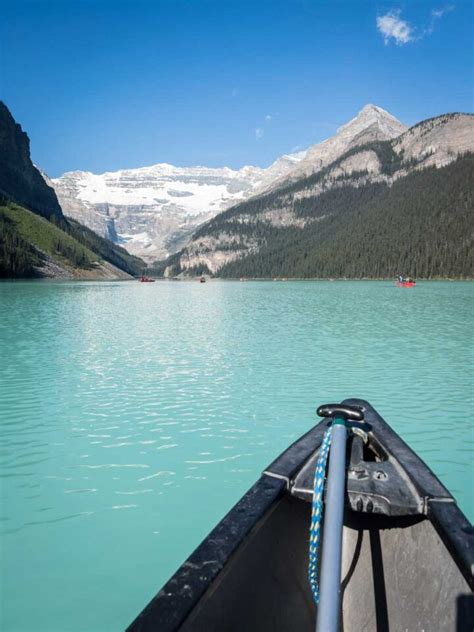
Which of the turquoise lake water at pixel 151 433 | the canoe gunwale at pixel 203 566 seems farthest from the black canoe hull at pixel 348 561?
the turquoise lake water at pixel 151 433

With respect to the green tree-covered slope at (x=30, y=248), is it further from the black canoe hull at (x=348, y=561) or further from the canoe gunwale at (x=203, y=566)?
the canoe gunwale at (x=203, y=566)

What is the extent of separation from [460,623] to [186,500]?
592cm

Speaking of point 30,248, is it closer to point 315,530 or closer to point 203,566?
point 315,530

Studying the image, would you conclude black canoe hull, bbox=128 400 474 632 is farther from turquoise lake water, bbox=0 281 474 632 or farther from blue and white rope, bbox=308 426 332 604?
turquoise lake water, bbox=0 281 474 632

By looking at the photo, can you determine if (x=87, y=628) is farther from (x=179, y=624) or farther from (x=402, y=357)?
(x=402, y=357)

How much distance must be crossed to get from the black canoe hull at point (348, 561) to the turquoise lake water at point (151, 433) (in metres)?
2.60

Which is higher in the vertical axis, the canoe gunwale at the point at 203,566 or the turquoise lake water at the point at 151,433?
the canoe gunwale at the point at 203,566

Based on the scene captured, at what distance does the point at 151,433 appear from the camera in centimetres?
1178

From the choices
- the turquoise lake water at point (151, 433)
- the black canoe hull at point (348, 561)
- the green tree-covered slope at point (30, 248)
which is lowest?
the turquoise lake water at point (151, 433)

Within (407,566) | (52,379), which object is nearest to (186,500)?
(407,566)

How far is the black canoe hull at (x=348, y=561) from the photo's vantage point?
10.3 feet

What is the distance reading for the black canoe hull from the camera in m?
3.13

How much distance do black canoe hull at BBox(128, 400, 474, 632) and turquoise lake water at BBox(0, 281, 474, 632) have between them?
102 inches

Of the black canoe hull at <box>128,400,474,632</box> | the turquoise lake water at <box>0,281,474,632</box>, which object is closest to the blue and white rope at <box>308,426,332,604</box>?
the black canoe hull at <box>128,400,474,632</box>
